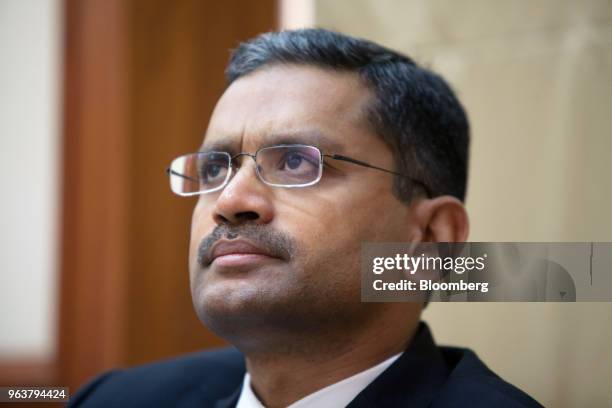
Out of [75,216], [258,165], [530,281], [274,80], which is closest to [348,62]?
[274,80]

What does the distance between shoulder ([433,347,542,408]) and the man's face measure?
0.24 m

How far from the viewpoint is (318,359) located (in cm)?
141

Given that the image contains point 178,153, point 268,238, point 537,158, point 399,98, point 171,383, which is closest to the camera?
point 268,238

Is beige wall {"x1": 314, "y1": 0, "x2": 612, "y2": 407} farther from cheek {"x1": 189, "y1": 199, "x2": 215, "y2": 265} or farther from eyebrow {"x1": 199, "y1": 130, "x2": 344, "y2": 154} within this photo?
cheek {"x1": 189, "y1": 199, "x2": 215, "y2": 265}

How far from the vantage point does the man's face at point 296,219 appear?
131 centimetres

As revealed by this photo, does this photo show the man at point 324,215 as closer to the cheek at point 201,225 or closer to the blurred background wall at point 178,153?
the cheek at point 201,225

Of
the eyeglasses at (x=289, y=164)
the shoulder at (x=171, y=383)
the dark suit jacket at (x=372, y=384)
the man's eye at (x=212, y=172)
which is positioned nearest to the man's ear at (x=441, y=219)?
the eyeglasses at (x=289, y=164)

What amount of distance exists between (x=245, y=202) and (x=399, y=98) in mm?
473

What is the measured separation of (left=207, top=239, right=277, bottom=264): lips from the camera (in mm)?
1313

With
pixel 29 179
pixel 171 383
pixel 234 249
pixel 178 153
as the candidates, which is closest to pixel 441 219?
pixel 234 249

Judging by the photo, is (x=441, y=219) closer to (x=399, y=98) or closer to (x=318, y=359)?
(x=399, y=98)

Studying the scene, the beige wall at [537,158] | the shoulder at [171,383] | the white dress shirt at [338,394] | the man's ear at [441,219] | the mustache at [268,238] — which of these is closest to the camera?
the mustache at [268,238]

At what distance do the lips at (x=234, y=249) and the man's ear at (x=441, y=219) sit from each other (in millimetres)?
404

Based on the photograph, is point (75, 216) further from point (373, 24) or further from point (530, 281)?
point (530, 281)
